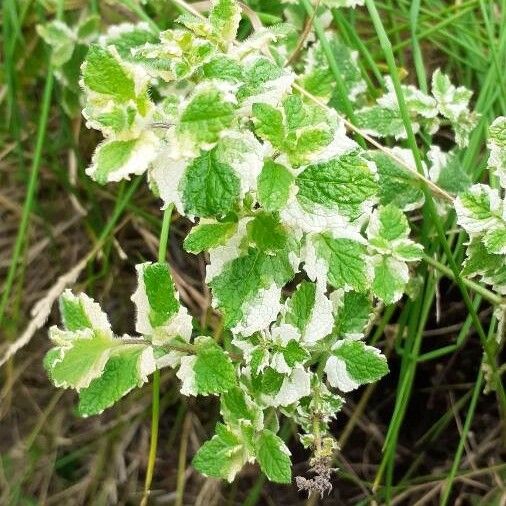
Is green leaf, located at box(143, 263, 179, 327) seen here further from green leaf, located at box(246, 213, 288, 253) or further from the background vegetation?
the background vegetation

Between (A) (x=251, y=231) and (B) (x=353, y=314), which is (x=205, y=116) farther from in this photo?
(B) (x=353, y=314)

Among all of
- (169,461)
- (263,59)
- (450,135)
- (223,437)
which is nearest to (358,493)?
(169,461)

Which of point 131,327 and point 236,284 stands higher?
point 236,284

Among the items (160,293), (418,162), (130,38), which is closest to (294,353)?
(160,293)

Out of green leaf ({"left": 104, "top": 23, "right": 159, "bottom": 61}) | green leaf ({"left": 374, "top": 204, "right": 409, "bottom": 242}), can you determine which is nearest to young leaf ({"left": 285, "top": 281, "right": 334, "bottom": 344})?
green leaf ({"left": 374, "top": 204, "right": 409, "bottom": 242})

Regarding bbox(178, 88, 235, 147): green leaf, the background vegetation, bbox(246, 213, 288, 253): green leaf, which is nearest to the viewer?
bbox(178, 88, 235, 147): green leaf

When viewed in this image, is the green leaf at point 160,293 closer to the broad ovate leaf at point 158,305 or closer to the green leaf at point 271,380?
the broad ovate leaf at point 158,305
